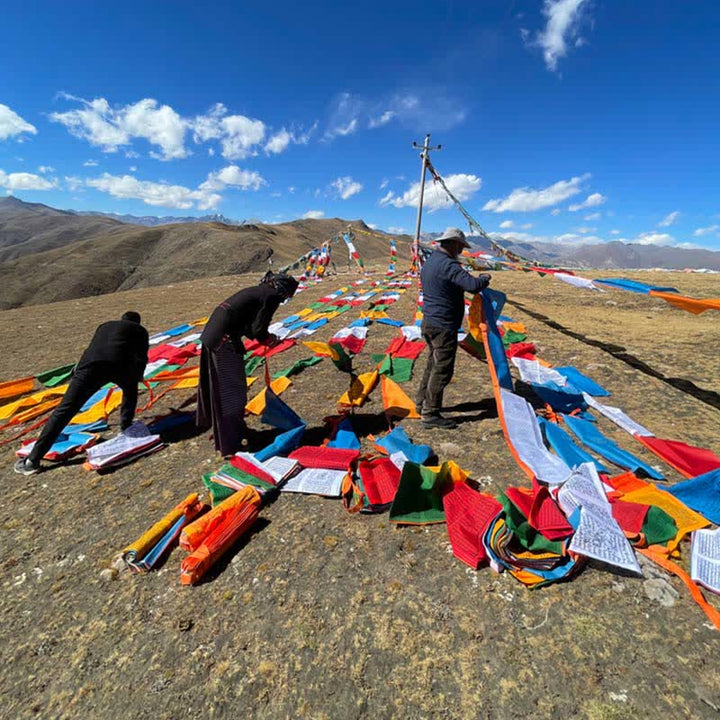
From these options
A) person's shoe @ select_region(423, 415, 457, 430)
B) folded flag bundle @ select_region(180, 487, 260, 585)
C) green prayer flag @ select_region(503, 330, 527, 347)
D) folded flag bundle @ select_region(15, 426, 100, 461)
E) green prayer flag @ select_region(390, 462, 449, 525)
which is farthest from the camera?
green prayer flag @ select_region(503, 330, 527, 347)

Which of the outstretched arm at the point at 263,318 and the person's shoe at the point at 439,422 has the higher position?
the outstretched arm at the point at 263,318

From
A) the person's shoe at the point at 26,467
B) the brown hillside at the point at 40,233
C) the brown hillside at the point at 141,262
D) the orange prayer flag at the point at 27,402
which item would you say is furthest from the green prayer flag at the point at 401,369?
the brown hillside at the point at 40,233

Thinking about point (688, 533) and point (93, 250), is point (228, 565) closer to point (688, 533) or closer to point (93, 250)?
point (688, 533)

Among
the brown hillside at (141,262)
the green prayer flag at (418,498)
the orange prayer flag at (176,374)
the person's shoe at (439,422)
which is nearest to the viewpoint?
the green prayer flag at (418,498)

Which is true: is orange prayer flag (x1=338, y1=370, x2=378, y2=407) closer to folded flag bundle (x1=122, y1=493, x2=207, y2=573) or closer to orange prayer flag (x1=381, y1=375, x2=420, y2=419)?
orange prayer flag (x1=381, y1=375, x2=420, y2=419)

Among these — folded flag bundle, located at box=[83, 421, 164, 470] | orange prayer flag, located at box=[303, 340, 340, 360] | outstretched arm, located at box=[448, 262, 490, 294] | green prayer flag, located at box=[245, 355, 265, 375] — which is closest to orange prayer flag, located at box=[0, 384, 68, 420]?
folded flag bundle, located at box=[83, 421, 164, 470]

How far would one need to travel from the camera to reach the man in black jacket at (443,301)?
427 centimetres

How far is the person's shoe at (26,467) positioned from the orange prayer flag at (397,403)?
4166mm

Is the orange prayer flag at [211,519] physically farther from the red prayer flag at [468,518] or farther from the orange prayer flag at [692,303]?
the orange prayer flag at [692,303]

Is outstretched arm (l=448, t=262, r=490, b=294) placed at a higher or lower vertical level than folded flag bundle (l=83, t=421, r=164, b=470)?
higher

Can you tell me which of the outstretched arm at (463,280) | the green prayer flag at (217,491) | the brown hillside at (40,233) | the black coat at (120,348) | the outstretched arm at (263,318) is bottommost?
the green prayer flag at (217,491)

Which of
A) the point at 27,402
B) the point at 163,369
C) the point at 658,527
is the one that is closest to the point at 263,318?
the point at 658,527

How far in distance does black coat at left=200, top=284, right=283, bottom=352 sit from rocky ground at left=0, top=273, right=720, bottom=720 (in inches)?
58.1

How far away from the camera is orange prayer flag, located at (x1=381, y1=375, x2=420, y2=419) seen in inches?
200
